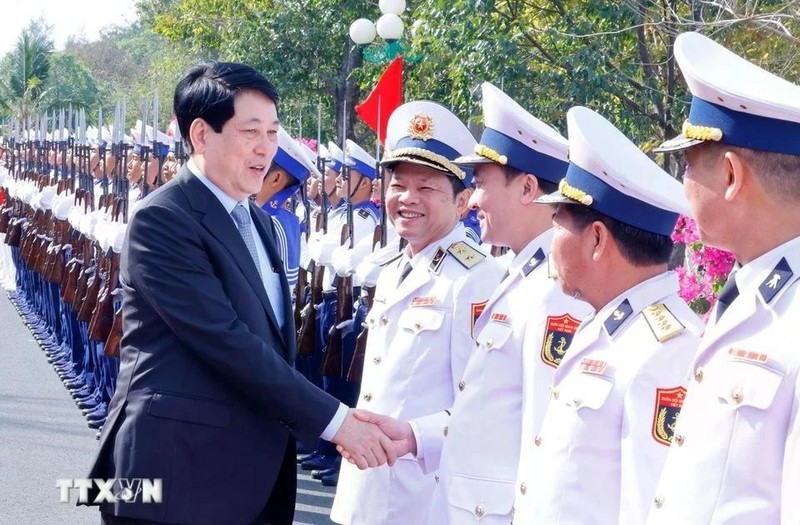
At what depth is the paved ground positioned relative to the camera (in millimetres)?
6047

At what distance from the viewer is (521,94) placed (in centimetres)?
1132

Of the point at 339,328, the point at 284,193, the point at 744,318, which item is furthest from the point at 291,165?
the point at 744,318

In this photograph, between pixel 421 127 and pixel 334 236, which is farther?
pixel 334 236

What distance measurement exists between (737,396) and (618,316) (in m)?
0.61

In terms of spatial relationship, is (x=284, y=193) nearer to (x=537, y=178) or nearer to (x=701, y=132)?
(x=537, y=178)

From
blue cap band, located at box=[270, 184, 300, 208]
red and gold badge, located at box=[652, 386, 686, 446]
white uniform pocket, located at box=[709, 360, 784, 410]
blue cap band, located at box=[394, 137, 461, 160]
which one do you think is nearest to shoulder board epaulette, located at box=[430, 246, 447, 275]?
blue cap band, located at box=[394, 137, 461, 160]

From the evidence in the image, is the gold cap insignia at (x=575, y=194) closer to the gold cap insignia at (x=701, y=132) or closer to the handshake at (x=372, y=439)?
the gold cap insignia at (x=701, y=132)

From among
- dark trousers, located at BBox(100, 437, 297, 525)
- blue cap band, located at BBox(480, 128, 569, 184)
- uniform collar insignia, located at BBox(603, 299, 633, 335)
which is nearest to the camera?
uniform collar insignia, located at BBox(603, 299, 633, 335)

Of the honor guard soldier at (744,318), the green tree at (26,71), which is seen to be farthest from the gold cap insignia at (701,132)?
the green tree at (26,71)

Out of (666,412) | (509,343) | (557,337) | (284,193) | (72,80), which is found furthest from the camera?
(72,80)

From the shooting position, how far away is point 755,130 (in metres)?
1.88

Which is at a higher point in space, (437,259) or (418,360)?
(437,259)

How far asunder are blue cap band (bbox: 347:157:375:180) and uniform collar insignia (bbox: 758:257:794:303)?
23.3 feet

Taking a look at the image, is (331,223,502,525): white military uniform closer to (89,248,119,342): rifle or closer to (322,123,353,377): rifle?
(322,123,353,377): rifle
